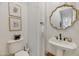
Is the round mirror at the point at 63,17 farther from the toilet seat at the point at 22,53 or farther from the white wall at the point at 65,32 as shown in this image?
the toilet seat at the point at 22,53

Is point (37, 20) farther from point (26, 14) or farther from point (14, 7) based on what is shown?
point (14, 7)

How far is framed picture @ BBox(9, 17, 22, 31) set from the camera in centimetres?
96

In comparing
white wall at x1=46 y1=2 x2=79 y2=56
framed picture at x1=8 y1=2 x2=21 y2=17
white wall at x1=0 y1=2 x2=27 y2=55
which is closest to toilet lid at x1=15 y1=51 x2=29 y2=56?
white wall at x1=0 y1=2 x2=27 y2=55

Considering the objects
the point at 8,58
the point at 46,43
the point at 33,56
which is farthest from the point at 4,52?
the point at 46,43

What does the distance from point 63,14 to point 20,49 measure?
505 millimetres

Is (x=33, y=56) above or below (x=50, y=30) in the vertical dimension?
below

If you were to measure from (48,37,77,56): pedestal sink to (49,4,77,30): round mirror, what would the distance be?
12cm

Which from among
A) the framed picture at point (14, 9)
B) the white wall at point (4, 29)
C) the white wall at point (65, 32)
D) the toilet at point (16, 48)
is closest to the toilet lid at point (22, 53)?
the toilet at point (16, 48)

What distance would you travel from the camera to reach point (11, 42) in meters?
0.96

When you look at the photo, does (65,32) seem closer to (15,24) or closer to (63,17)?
(63,17)

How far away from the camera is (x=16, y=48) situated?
977mm

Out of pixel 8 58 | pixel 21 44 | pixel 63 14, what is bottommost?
pixel 8 58

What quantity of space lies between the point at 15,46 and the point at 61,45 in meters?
0.41

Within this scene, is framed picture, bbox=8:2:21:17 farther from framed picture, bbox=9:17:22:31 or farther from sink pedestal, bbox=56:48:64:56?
sink pedestal, bbox=56:48:64:56
